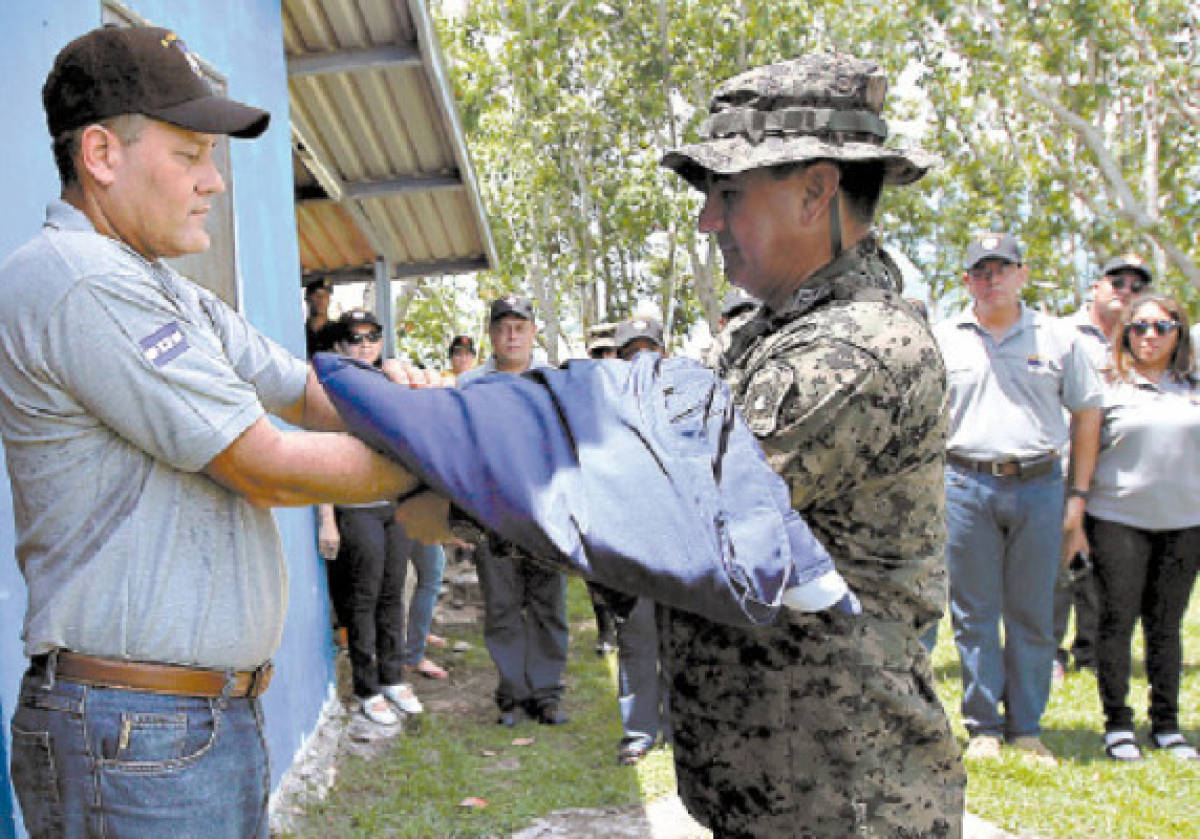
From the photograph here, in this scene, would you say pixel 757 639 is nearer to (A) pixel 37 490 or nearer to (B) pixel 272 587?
(B) pixel 272 587

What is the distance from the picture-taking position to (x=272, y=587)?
182 cm

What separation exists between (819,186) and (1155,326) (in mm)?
3806

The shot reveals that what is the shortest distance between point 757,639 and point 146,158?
4.46ft

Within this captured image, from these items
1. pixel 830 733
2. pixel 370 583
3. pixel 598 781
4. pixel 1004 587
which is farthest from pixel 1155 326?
pixel 370 583

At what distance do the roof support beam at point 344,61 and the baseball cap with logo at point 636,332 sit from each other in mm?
1985

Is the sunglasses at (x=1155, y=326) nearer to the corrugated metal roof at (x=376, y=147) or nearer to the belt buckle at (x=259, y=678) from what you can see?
the corrugated metal roof at (x=376, y=147)

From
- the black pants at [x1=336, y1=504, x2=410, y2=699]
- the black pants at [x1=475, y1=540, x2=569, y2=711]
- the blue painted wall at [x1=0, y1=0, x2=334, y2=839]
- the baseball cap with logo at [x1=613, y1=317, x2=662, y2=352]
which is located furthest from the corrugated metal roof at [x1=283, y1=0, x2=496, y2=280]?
the black pants at [x1=475, y1=540, x2=569, y2=711]

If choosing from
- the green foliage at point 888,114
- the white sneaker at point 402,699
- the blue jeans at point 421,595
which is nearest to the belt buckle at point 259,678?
the white sneaker at point 402,699

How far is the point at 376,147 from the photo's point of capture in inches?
302

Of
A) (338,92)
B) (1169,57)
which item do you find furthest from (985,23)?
(338,92)

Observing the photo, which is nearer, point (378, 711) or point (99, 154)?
point (99, 154)

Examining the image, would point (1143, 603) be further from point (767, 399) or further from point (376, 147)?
point (376, 147)

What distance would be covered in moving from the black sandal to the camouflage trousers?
Answer: 346 centimetres

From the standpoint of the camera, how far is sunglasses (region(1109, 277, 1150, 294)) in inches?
257
